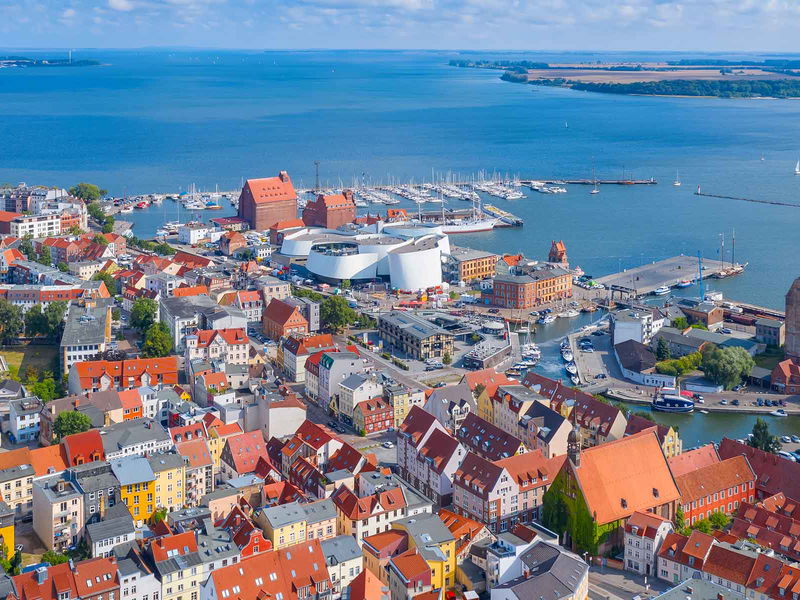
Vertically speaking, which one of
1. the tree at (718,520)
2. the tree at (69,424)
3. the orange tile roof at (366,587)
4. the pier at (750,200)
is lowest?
the pier at (750,200)

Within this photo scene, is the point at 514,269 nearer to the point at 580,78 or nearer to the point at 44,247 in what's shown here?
the point at 44,247

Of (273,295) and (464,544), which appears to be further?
(273,295)

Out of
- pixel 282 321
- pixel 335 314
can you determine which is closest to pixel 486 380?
pixel 282 321

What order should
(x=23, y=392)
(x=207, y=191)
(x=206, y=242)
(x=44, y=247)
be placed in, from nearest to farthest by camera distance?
(x=23, y=392), (x=44, y=247), (x=206, y=242), (x=207, y=191)

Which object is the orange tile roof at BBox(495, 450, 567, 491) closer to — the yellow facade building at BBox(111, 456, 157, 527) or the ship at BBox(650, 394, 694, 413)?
the yellow facade building at BBox(111, 456, 157, 527)

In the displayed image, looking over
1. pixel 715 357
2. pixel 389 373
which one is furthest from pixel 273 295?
pixel 715 357

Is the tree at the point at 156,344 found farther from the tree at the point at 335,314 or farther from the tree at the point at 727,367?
the tree at the point at 727,367

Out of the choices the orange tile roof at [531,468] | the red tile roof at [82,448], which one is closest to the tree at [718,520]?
the orange tile roof at [531,468]

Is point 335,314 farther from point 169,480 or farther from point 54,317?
point 169,480
